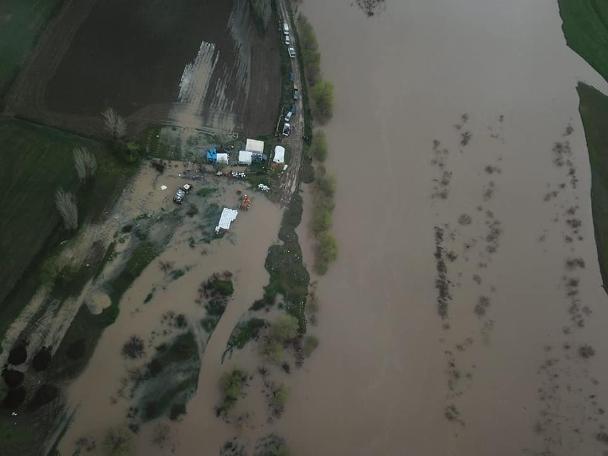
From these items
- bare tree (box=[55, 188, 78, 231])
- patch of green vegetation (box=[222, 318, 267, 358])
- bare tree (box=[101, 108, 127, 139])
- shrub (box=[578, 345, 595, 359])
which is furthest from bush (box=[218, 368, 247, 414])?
shrub (box=[578, 345, 595, 359])

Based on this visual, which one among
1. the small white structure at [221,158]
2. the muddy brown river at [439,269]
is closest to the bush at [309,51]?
the muddy brown river at [439,269]

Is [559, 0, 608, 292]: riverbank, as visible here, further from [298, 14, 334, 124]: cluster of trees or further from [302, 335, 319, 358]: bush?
[298, 14, 334, 124]: cluster of trees

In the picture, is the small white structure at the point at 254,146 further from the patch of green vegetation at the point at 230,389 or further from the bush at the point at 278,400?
the bush at the point at 278,400

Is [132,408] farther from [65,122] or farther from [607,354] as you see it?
[607,354]

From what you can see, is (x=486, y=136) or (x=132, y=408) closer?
(x=132, y=408)

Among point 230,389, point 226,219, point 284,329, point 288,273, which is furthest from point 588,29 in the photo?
point 230,389

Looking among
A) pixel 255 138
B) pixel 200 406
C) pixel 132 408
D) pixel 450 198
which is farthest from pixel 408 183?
pixel 132 408

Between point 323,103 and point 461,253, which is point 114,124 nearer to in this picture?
point 323,103
